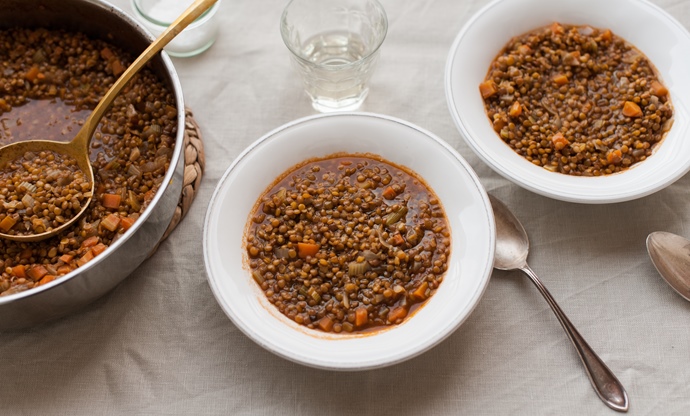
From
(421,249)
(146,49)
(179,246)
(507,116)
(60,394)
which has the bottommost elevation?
(60,394)

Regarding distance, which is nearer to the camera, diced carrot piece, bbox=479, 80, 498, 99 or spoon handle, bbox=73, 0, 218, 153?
spoon handle, bbox=73, 0, 218, 153

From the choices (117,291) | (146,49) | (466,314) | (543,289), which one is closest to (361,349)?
(466,314)

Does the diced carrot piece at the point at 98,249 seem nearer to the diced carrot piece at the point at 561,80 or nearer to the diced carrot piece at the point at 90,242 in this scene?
the diced carrot piece at the point at 90,242

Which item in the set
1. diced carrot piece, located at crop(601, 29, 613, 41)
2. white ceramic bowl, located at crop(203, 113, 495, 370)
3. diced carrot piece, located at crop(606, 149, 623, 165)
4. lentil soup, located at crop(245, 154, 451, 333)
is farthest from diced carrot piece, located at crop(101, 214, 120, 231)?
diced carrot piece, located at crop(601, 29, 613, 41)

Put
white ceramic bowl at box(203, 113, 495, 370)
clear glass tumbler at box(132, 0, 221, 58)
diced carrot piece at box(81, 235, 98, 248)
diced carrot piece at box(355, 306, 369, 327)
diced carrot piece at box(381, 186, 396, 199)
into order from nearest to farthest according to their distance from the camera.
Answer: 1. white ceramic bowl at box(203, 113, 495, 370)
2. diced carrot piece at box(355, 306, 369, 327)
3. diced carrot piece at box(81, 235, 98, 248)
4. diced carrot piece at box(381, 186, 396, 199)
5. clear glass tumbler at box(132, 0, 221, 58)

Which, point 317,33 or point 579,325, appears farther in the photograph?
point 317,33

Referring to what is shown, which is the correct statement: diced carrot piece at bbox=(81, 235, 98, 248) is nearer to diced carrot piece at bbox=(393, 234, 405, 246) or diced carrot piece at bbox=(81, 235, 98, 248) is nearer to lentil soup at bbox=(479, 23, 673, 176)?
diced carrot piece at bbox=(393, 234, 405, 246)

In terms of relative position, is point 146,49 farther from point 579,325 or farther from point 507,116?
point 579,325

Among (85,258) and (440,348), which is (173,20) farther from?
(440,348)
